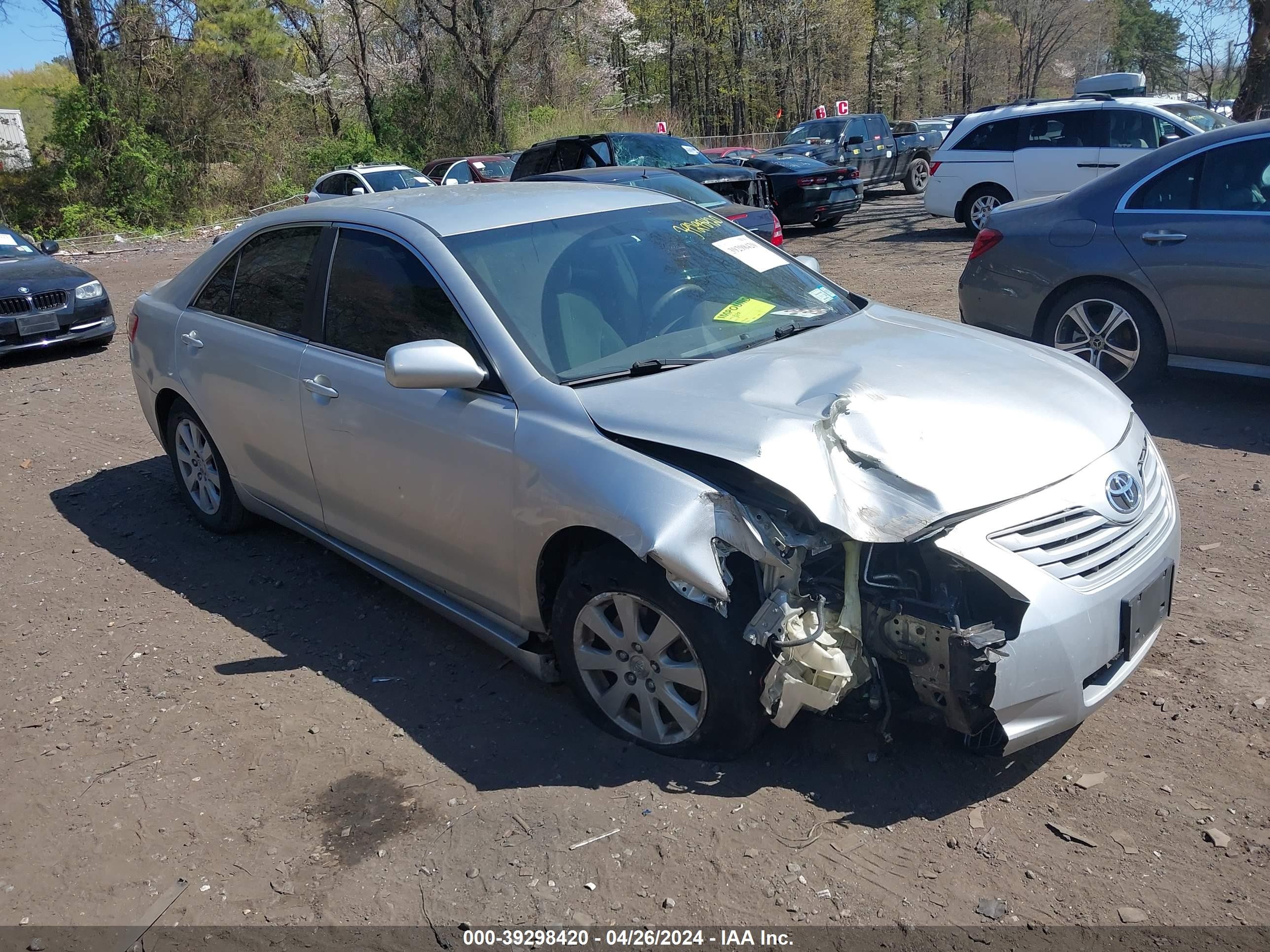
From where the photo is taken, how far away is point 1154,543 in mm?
3207

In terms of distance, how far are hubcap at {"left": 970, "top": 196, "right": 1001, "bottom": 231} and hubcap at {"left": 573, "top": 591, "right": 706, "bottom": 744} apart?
1261cm

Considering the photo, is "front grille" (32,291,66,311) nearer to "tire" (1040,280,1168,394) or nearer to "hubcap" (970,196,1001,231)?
"tire" (1040,280,1168,394)

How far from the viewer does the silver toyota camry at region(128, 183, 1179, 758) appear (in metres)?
2.91

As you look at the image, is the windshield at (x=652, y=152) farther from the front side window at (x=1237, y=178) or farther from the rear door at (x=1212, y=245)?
the front side window at (x=1237, y=178)

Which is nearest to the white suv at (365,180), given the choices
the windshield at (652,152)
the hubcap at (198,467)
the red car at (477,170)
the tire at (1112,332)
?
the red car at (477,170)

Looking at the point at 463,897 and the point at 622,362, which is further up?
the point at 622,362

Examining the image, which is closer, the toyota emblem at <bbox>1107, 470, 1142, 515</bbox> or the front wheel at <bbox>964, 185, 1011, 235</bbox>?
the toyota emblem at <bbox>1107, 470, 1142, 515</bbox>

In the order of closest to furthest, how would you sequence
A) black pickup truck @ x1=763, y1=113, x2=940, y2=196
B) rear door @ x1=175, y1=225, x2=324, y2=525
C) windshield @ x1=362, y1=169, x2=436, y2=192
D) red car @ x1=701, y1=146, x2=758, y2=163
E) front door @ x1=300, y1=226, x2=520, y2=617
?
1. front door @ x1=300, y1=226, x2=520, y2=617
2. rear door @ x1=175, y1=225, x2=324, y2=525
3. windshield @ x1=362, y1=169, x2=436, y2=192
4. black pickup truck @ x1=763, y1=113, x2=940, y2=196
5. red car @ x1=701, y1=146, x2=758, y2=163

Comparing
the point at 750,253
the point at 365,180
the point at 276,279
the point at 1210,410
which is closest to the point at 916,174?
the point at 365,180

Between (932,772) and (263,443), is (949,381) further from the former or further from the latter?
(263,443)

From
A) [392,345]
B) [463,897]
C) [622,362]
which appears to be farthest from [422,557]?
[463,897]

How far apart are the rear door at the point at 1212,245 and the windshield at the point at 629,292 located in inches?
115

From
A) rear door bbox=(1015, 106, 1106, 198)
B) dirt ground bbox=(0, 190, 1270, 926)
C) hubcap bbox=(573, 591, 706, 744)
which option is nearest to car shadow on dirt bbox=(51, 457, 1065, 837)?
dirt ground bbox=(0, 190, 1270, 926)

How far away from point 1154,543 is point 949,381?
789 mm
